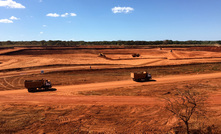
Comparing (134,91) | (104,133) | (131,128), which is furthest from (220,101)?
(104,133)

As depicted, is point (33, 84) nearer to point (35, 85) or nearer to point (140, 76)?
point (35, 85)

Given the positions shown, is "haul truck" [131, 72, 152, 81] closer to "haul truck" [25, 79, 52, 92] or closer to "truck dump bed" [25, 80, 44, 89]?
"haul truck" [25, 79, 52, 92]

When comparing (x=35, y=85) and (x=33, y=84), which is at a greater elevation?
(x=33, y=84)

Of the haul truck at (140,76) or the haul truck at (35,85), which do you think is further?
the haul truck at (140,76)

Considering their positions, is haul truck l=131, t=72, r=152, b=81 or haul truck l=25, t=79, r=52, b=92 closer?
haul truck l=25, t=79, r=52, b=92

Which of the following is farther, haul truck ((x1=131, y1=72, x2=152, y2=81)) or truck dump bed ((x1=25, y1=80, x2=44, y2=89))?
haul truck ((x1=131, y1=72, x2=152, y2=81))

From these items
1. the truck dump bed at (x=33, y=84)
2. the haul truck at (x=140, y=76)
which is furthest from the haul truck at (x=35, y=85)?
the haul truck at (x=140, y=76)

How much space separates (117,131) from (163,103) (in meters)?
8.07

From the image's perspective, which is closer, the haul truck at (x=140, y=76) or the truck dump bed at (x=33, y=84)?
the truck dump bed at (x=33, y=84)

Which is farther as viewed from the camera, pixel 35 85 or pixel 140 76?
pixel 140 76

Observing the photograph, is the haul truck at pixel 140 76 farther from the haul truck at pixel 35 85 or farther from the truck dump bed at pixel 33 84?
the truck dump bed at pixel 33 84

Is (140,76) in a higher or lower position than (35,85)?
higher

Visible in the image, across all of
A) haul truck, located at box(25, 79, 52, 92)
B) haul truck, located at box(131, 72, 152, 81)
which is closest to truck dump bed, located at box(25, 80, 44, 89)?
haul truck, located at box(25, 79, 52, 92)

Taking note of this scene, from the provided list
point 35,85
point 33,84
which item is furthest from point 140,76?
point 33,84
